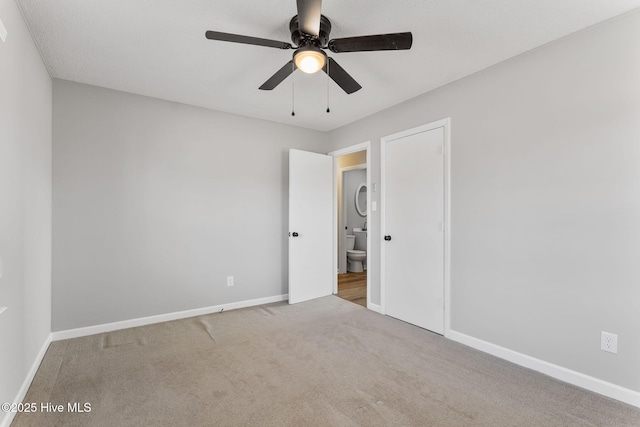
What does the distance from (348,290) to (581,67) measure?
3.66 m

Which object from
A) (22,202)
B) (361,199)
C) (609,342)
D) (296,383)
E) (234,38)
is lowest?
(296,383)

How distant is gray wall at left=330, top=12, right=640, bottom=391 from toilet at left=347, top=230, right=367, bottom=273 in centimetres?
306

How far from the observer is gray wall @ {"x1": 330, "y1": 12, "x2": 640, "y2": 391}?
1.92 m

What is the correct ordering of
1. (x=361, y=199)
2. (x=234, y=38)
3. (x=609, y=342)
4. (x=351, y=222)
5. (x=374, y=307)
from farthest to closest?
(x=361, y=199)
(x=351, y=222)
(x=374, y=307)
(x=609, y=342)
(x=234, y=38)

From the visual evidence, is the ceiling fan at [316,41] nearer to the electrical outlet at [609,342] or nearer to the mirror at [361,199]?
the electrical outlet at [609,342]

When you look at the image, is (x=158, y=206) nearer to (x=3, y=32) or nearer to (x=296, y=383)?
(x=3, y=32)

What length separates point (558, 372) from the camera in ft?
7.11

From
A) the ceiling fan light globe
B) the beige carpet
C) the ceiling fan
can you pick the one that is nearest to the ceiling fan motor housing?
the ceiling fan

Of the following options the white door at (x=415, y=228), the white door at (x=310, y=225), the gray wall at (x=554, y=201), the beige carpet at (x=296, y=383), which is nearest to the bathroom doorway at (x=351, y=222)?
the white door at (x=310, y=225)

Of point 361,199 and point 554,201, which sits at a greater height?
point 361,199

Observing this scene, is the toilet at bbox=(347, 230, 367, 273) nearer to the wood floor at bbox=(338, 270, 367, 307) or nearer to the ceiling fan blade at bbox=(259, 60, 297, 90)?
the wood floor at bbox=(338, 270, 367, 307)

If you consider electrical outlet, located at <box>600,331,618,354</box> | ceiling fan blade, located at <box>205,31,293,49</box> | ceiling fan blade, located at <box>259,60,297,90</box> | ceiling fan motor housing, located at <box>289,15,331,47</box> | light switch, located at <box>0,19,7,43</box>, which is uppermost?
ceiling fan motor housing, located at <box>289,15,331,47</box>

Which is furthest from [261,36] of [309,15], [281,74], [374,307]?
[374,307]

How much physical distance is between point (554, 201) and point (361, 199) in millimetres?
4364
